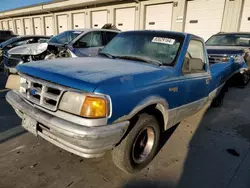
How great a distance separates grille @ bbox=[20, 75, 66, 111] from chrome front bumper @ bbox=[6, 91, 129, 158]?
0.11 metres

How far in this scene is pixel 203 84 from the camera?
10.8 ft

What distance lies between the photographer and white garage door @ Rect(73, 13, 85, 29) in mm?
20109

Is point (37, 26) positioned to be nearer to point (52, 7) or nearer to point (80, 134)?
point (52, 7)

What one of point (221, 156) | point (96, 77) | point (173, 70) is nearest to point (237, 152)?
point (221, 156)

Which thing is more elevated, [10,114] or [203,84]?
[203,84]

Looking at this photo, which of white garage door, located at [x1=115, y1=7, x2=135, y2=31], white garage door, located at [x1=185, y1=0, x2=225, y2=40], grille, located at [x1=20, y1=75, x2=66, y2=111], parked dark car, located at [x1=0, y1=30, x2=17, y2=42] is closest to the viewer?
grille, located at [x1=20, y1=75, x2=66, y2=111]

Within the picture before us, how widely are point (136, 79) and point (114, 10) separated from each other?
1658cm

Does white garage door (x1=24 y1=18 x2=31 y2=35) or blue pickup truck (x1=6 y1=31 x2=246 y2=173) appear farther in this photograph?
white garage door (x1=24 y1=18 x2=31 y2=35)

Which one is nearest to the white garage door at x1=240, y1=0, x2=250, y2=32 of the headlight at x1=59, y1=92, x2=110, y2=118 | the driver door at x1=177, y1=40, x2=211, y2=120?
the driver door at x1=177, y1=40, x2=211, y2=120

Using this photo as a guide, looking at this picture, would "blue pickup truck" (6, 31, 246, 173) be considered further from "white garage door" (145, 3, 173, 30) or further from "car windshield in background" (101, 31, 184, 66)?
"white garage door" (145, 3, 173, 30)

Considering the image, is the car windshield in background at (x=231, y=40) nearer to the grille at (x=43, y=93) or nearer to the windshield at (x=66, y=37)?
the windshield at (x=66, y=37)

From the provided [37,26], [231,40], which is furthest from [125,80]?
[37,26]

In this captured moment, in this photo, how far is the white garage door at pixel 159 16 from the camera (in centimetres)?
1383

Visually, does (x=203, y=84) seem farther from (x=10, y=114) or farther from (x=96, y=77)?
(x=10, y=114)
